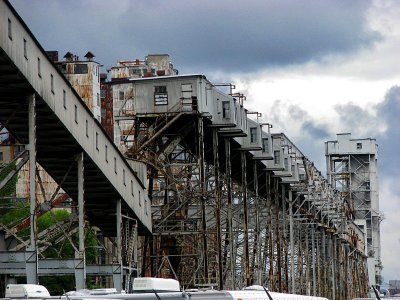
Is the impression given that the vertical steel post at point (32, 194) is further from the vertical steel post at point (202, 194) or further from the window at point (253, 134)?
the window at point (253, 134)

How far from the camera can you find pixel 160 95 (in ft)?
312

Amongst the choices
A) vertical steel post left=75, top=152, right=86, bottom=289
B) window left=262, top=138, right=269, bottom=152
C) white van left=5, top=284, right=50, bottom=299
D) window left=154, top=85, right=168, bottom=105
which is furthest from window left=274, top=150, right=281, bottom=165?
white van left=5, top=284, right=50, bottom=299

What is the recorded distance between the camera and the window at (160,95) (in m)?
94.8

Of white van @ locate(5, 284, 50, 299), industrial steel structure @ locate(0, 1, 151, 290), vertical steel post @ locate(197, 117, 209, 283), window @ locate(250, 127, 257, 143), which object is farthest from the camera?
window @ locate(250, 127, 257, 143)

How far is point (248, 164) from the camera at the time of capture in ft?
398

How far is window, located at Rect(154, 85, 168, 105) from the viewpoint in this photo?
94806mm

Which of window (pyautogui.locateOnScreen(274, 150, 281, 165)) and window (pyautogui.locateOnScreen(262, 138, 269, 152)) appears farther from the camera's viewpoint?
window (pyautogui.locateOnScreen(274, 150, 281, 165))

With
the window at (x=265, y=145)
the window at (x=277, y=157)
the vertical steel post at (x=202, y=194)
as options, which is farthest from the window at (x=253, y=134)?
the vertical steel post at (x=202, y=194)

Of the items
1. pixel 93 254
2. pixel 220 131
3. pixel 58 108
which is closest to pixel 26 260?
pixel 58 108

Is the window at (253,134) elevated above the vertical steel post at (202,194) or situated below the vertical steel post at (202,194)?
above

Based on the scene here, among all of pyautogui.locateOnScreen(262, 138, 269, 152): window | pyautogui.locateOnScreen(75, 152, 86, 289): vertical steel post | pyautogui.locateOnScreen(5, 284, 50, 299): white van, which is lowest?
pyautogui.locateOnScreen(5, 284, 50, 299): white van

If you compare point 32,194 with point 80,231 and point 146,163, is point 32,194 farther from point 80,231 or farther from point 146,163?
point 146,163

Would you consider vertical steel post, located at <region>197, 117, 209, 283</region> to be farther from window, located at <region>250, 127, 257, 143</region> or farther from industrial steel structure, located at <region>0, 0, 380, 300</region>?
window, located at <region>250, 127, 257, 143</region>

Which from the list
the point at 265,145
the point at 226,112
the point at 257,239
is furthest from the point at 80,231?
the point at 257,239
